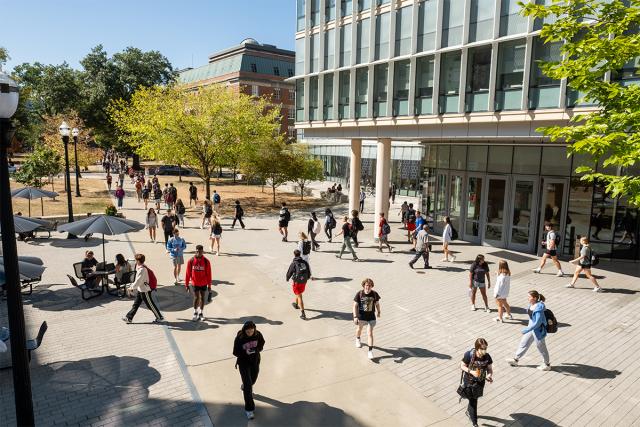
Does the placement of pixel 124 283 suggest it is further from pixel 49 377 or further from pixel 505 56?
pixel 505 56

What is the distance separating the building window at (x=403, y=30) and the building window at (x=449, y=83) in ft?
6.68

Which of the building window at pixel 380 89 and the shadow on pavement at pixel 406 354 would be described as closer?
the shadow on pavement at pixel 406 354

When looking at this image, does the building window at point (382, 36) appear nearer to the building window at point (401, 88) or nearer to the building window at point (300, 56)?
the building window at point (401, 88)

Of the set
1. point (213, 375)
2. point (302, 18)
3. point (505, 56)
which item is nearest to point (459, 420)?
point (213, 375)

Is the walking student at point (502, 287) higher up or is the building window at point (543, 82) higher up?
the building window at point (543, 82)

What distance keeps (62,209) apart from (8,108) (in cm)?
2606

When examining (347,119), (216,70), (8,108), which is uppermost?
(216,70)

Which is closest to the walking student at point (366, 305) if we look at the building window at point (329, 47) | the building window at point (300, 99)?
the building window at point (329, 47)

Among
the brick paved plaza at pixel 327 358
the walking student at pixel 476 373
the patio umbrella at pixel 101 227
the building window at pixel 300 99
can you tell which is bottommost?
the brick paved plaza at pixel 327 358

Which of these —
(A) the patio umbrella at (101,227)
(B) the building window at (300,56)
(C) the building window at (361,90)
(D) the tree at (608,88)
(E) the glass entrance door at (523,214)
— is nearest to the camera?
(D) the tree at (608,88)

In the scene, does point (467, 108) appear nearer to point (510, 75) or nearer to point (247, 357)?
point (510, 75)

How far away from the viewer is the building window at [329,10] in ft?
78.7

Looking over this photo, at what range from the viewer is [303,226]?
86.1 feet

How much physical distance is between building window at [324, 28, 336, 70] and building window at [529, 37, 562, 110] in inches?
423
